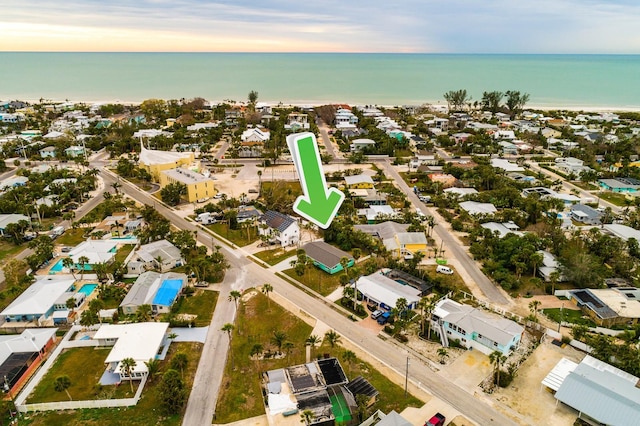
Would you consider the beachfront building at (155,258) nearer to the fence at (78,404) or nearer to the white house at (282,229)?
the white house at (282,229)

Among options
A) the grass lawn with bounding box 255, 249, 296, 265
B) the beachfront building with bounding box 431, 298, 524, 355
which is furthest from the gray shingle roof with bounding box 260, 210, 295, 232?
the beachfront building with bounding box 431, 298, 524, 355

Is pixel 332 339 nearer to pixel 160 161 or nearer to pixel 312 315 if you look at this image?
pixel 312 315

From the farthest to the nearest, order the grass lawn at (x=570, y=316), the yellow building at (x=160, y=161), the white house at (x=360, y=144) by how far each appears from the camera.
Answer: the white house at (x=360, y=144), the yellow building at (x=160, y=161), the grass lawn at (x=570, y=316)

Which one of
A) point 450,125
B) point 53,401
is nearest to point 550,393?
point 53,401

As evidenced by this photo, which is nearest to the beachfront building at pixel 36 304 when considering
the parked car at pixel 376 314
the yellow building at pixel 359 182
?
the parked car at pixel 376 314

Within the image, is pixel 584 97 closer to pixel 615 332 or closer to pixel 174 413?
pixel 615 332

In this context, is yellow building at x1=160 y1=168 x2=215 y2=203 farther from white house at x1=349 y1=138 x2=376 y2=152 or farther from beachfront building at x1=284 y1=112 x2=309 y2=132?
beachfront building at x1=284 y1=112 x2=309 y2=132

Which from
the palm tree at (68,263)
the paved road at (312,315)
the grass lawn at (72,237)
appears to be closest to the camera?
the paved road at (312,315)
